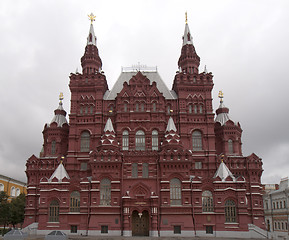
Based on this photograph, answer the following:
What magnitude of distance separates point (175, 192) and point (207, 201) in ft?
16.8

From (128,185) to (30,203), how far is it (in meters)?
17.7

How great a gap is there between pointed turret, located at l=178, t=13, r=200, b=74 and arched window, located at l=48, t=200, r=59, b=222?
113ft

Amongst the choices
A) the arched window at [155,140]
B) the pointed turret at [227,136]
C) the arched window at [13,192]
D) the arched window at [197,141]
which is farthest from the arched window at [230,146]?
the arched window at [13,192]

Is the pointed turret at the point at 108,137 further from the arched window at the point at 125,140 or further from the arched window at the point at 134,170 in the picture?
the arched window at the point at 134,170

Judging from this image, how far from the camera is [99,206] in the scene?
152 feet

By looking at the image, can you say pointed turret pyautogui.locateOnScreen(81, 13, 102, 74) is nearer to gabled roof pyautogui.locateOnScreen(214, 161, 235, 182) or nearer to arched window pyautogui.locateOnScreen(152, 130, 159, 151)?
arched window pyautogui.locateOnScreen(152, 130, 159, 151)

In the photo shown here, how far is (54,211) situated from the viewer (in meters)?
47.5

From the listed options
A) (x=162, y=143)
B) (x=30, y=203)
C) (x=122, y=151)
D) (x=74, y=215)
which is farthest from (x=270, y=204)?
(x=30, y=203)

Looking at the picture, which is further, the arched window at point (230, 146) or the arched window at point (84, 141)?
Answer: the arched window at point (230, 146)

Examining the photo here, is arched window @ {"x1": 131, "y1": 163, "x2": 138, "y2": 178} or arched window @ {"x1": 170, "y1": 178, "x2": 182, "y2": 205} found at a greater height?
arched window @ {"x1": 131, "y1": 163, "x2": 138, "y2": 178}

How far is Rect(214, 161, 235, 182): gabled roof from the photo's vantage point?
48141 mm

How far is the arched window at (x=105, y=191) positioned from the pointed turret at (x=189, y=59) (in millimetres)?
27211

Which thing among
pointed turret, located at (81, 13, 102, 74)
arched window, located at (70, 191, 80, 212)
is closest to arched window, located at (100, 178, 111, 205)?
arched window, located at (70, 191, 80, 212)

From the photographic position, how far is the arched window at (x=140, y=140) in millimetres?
52412
